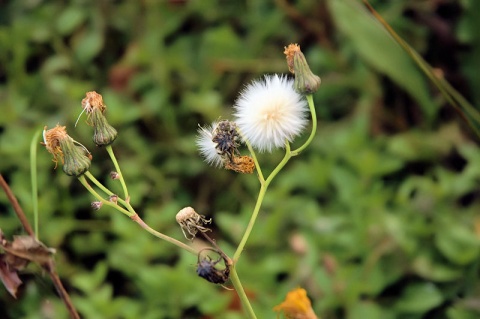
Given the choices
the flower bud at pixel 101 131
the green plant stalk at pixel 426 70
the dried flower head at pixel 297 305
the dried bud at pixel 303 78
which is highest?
the green plant stalk at pixel 426 70

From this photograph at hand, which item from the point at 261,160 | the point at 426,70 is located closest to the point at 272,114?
the point at 426,70

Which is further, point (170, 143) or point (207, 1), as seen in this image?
point (207, 1)

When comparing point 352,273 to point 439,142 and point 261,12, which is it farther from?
point 261,12

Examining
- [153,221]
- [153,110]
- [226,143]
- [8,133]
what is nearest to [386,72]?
[153,110]

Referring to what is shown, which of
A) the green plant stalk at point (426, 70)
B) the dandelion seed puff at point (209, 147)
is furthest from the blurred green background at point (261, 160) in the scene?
the dandelion seed puff at point (209, 147)

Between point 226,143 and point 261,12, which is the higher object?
point 261,12

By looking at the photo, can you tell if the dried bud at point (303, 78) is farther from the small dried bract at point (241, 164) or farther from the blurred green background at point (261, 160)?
the blurred green background at point (261, 160)
